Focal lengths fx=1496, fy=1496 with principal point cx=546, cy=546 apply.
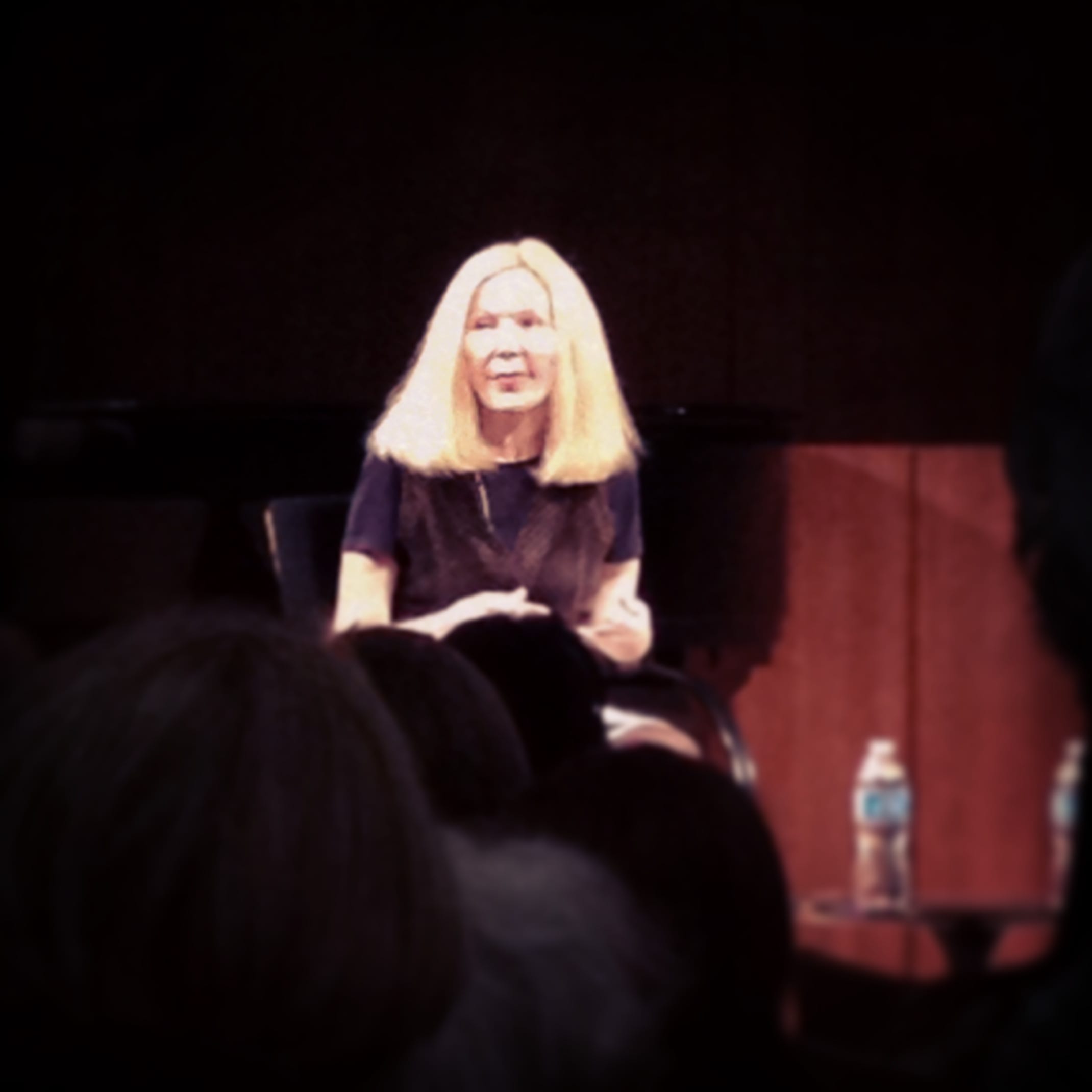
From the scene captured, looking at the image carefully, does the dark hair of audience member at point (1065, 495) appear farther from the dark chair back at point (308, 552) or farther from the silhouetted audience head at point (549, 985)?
the dark chair back at point (308, 552)

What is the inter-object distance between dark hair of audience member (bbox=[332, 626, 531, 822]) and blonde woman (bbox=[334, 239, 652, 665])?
0.03 metres

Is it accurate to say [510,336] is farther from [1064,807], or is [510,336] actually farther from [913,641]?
[1064,807]

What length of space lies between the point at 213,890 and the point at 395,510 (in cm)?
47

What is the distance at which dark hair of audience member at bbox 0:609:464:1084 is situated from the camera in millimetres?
1110

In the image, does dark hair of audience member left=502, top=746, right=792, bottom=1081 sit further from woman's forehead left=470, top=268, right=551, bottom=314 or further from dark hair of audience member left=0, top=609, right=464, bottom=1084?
woman's forehead left=470, top=268, right=551, bottom=314

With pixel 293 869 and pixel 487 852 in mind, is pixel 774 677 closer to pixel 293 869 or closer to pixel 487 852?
pixel 487 852

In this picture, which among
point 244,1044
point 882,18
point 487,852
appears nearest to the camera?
point 244,1044

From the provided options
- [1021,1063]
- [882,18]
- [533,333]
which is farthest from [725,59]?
[1021,1063]

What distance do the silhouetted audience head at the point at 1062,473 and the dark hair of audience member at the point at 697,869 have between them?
1.09ft

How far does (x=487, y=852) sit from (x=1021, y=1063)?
1.65ft

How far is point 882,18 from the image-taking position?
1400 mm

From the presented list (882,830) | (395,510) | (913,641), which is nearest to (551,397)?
(395,510)

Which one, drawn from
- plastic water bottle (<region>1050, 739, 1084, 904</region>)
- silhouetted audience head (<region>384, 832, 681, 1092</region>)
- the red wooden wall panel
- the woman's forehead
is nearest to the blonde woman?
the woman's forehead

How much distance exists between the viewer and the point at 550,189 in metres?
1.44
